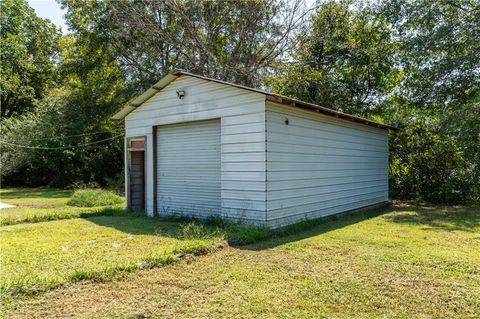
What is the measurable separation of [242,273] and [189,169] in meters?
4.61

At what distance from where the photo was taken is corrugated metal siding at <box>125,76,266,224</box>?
21.8 feet

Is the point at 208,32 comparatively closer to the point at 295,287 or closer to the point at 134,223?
the point at 134,223

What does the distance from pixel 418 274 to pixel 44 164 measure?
66.5 ft

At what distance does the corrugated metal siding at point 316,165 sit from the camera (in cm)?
681

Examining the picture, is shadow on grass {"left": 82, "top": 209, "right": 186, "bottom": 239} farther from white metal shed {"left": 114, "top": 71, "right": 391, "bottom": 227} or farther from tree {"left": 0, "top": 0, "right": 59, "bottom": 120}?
tree {"left": 0, "top": 0, "right": 59, "bottom": 120}

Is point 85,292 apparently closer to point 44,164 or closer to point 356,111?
point 356,111

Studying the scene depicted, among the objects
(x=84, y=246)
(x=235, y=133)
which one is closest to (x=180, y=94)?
(x=235, y=133)

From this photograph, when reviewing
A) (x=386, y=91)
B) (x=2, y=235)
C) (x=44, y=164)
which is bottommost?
(x=2, y=235)

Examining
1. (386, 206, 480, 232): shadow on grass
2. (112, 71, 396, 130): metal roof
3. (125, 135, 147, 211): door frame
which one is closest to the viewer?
(112, 71, 396, 130): metal roof

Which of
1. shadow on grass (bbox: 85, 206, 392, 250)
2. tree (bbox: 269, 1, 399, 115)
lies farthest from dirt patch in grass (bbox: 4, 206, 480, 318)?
tree (bbox: 269, 1, 399, 115)

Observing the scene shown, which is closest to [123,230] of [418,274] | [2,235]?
[2,235]

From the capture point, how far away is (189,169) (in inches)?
335

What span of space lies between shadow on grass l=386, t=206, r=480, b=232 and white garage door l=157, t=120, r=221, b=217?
4.41 m

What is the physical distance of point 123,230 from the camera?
6.98m
